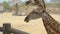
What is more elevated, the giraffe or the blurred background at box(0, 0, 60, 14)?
the giraffe

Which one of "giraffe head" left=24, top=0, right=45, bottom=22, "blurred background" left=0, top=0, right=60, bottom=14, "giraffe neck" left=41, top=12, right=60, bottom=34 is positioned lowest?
"blurred background" left=0, top=0, right=60, bottom=14

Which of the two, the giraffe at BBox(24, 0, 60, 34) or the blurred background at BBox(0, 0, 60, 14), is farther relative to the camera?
the blurred background at BBox(0, 0, 60, 14)

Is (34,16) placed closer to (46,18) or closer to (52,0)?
(46,18)

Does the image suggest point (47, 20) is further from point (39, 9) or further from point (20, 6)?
point (20, 6)

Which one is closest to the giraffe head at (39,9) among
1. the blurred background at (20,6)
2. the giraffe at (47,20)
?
Answer: the giraffe at (47,20)

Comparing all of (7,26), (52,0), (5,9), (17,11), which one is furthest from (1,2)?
(7,26)

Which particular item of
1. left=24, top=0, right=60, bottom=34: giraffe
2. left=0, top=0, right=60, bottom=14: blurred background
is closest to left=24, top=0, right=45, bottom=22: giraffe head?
left=24, top=0, right=60, bottom=34: giraffe

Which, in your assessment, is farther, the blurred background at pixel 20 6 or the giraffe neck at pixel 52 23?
the blurred background at pixel 20 6

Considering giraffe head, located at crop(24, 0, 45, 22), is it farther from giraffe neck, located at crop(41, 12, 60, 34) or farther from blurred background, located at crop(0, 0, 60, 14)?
blurred background, located at crop(0, 0, 60, 14)

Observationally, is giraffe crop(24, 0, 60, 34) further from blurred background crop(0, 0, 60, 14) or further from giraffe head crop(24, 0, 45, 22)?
blurred background crop(0, 0, 60, 14)

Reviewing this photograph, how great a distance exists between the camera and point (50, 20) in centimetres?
160

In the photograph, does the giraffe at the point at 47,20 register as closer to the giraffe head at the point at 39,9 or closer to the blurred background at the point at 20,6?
the giraffe head at the point at 39,9

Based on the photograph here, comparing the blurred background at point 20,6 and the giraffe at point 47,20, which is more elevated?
the giraffe at point 47,20

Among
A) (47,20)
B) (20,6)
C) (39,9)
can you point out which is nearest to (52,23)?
(47,20)
